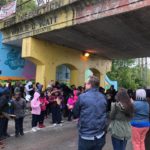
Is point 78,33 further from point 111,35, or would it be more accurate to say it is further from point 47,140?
point 47,140

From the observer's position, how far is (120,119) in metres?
5.20

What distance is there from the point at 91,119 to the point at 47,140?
15.3 feet

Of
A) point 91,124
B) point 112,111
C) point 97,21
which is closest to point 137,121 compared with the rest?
point 112,111

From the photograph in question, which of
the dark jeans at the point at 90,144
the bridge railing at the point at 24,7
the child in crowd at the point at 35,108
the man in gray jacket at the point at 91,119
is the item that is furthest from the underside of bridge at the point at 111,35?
the dark jeans at the point at 90,144

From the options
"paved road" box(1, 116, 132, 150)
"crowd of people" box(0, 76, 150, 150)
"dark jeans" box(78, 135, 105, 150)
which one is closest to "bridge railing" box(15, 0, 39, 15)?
"paved road" box(1, 116, 132, 150)

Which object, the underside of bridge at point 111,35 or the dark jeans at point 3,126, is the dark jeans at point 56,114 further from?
the underside of bridge at point 111,35

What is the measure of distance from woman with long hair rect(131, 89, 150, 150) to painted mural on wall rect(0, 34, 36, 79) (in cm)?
1158

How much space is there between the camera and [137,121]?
5883 millimetres

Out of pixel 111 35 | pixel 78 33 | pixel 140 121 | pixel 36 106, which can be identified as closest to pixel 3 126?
pixel 36 106

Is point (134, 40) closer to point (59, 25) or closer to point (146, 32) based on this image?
point (146, 32)

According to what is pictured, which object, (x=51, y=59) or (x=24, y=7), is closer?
(x=51, y=59)

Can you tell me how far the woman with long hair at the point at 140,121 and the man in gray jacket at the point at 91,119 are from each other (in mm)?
1811

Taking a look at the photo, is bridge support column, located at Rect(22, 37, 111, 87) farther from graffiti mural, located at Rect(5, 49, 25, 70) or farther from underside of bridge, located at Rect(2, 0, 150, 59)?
graffiti mural, located at Rect(5, 49, 25, 70)

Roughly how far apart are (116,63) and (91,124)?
31.2 metres
